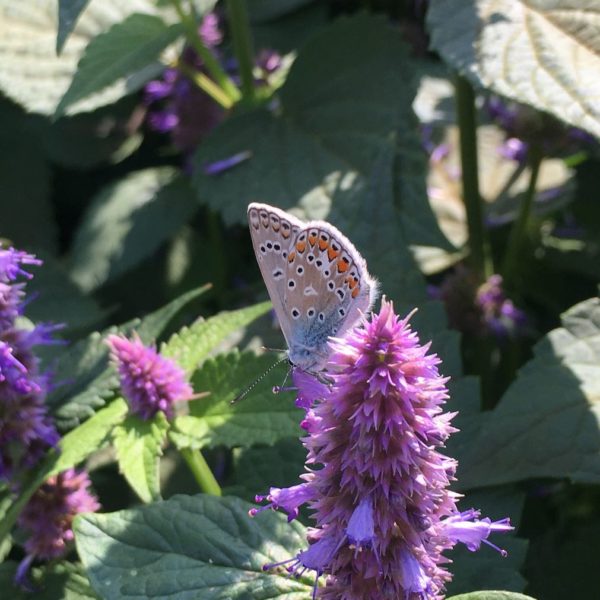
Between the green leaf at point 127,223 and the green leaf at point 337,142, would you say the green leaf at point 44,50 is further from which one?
the green leaf at point 127,223

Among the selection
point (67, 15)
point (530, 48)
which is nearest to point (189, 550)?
point (67, 15)

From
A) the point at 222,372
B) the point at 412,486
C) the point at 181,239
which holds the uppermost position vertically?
the point at 412,486

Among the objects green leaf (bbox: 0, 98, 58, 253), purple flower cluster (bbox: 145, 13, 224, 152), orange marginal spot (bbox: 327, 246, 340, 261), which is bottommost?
green leaf (bbox: 0, 98, 58, 253)

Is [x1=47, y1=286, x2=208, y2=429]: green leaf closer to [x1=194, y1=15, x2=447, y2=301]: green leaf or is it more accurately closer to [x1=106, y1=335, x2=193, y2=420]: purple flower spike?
[x1=106, y1=335, x2=193, y2=420]: purple flower spike

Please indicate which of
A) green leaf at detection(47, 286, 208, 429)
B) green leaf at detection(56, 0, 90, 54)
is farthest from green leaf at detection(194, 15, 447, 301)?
green leaf at detection(56, 0, 90, 54)

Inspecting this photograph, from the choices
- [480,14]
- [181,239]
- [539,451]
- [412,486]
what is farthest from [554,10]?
[181,239]

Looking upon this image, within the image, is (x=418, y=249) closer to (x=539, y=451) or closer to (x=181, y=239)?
(x=181, y=239)

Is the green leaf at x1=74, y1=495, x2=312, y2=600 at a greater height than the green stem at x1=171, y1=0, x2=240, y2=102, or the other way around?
the green stem at x1=171, y1=0, x2=240, y2=102
